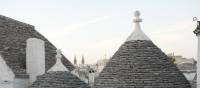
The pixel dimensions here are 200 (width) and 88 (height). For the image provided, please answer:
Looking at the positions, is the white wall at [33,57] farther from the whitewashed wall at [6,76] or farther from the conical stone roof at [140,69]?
Result: the conical stone roof at [140,69]

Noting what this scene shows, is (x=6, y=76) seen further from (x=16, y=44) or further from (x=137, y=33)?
(x=137, y=33)

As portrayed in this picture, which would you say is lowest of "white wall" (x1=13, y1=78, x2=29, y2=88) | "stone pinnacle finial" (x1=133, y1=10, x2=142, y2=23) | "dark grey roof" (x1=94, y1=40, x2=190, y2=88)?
"white wall" (x1=13, y1=78, x2=29, y2=88)

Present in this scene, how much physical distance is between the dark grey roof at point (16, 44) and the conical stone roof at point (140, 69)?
6808 millimetres

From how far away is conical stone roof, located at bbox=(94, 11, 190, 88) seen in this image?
16.9m

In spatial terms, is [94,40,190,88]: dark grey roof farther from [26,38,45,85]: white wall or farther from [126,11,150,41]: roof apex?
Result: [26,38,45,85]: white wall

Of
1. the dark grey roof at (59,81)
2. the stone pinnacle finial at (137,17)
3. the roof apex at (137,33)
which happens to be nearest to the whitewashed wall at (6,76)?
the dark grey roof at (59,81)

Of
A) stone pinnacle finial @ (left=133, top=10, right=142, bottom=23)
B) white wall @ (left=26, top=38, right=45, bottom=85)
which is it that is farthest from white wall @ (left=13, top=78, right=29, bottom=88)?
stone pinnacle finial @ (left=133, top=10, right=142, bottom=23)

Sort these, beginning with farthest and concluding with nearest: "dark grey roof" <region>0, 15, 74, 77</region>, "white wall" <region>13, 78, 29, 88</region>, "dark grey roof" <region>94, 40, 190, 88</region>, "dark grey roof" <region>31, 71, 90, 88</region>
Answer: "dark grey roof" <region>0, 15, 74, 77</region> → "white wall" <region>13, 78, 29, 88</region> → "dark grey roof" <region>31, 71, 90, 88</region> → "dark grey roof" <region>94, 40, 190, 88</region>

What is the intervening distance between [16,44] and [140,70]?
10.00 m

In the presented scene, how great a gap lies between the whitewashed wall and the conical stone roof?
20.1ft

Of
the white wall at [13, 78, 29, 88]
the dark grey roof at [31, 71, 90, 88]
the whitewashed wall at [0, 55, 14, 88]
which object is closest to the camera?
the dark grey roof at [31, 71, 90, 88]

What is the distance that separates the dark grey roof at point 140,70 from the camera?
1686 cm

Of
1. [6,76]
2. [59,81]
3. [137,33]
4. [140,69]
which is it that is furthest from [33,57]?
[140,69]

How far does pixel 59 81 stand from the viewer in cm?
1939
